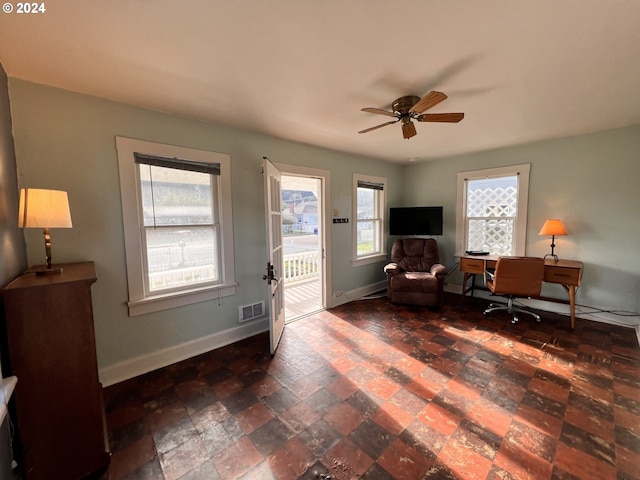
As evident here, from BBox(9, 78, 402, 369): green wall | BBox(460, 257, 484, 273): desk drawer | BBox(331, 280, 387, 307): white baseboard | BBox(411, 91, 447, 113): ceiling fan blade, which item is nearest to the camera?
BBox(411, 91, 447, 113): ceiling fan blade

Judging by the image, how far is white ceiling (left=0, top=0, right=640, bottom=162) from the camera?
1.21 meters

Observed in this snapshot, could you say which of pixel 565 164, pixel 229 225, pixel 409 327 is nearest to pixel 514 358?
pixel 409 327

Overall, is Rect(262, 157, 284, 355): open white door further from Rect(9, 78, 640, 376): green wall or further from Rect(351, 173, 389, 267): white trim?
Rect(351, 173, 389, 267): white trim

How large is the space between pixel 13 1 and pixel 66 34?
7.7 inches

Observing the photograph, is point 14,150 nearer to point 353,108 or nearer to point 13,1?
point 13,1

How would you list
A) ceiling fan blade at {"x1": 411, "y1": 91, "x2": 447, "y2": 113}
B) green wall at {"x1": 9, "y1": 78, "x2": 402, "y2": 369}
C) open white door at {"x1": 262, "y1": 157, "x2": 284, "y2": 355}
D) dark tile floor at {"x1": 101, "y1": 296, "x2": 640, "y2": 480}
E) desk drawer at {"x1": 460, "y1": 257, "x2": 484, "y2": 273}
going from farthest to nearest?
desk drawer at {"x1": 460, "y1": 257, "x2": 484, "y2": 273} → open white door at {"x1": 262, "y1": 157, "x2": 284, "y2": 355} → green wall at {"x1": 9, "y1": 78, "x2": 402, "y2": 369} → ceiling fan blade at {"x1": 411, "y1": 91, "x2": 447, "y2": 113} → dark tile floor at {"x1": 101, "y1": 296, "x2": 640, "y2": 480}

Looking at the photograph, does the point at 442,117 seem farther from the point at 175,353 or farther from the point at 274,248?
the point at 175,353

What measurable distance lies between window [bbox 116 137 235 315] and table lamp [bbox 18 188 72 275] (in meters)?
0.62

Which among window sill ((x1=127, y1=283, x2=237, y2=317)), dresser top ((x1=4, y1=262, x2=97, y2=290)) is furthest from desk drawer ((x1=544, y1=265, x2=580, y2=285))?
dresser top ((x1=4, y1=262, x2=97, y2=290))

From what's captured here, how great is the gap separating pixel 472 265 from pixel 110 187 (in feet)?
14.3

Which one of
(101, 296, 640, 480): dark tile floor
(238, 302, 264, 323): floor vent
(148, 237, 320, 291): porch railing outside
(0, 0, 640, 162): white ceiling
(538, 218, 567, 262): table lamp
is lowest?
(101, 296, 640, 480): dark tile floor

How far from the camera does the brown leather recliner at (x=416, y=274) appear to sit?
3.63 m

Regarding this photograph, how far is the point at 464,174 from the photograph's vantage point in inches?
162

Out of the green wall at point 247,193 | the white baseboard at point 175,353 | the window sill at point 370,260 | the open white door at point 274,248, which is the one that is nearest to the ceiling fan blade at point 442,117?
the open white door at point 274,248
